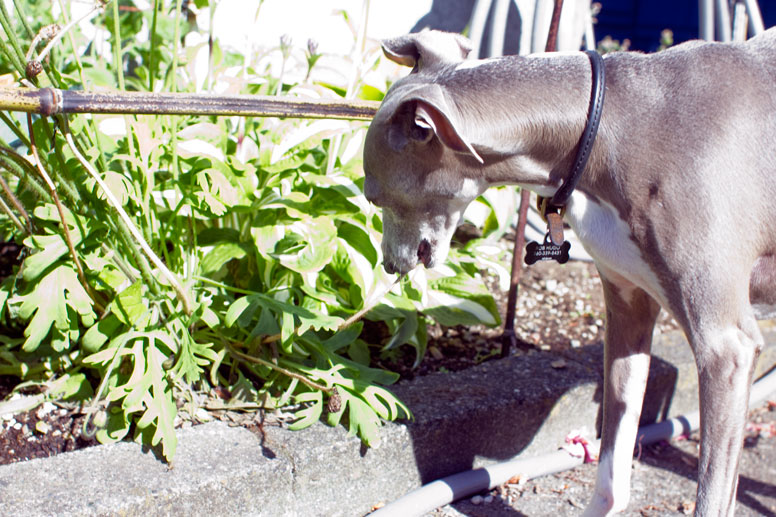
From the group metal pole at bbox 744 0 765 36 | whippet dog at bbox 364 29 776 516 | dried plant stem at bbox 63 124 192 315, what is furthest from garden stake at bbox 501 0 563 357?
metal pole at bbox 744 0 765 36

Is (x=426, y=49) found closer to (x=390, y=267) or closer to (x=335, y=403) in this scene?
(x=390, y=267)

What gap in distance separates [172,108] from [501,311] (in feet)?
7.30

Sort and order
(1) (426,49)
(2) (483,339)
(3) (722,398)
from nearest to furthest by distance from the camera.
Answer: (3) (722,398) → (1) (426,49) → (2) (483,339)

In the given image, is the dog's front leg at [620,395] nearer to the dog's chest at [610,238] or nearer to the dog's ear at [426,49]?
the dog's chest at [610,238]

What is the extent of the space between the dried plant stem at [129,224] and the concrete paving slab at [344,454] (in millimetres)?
452

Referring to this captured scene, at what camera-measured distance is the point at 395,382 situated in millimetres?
3105

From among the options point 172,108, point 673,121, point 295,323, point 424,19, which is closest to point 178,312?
point 295,323

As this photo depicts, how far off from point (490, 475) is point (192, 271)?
1344 millimetres

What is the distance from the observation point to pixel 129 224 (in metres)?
2.44

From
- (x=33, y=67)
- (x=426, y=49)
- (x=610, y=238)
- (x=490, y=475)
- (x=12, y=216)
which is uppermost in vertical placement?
(x=426, y=49)

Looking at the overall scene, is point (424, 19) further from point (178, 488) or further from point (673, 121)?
point (178, 488)

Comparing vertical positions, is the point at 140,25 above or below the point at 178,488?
above

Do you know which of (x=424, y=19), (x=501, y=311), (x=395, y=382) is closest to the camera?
(x=395, y=382)

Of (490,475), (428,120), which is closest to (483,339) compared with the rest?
(490,475)
